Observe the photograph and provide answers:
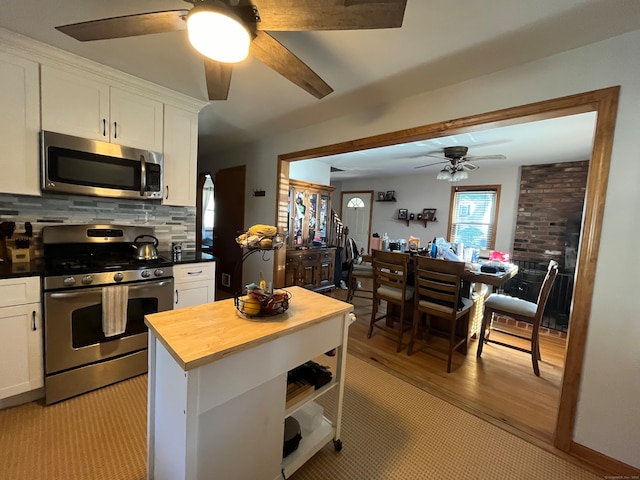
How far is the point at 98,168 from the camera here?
220 cm

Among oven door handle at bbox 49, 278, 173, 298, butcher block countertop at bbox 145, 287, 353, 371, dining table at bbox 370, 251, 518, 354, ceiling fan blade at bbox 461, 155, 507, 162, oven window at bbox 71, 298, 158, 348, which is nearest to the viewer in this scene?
butcher block countertop at bbox 145, 287, 353, 371

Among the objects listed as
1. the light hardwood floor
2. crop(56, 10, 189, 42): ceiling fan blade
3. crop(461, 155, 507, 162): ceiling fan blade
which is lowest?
the light hardwood floor

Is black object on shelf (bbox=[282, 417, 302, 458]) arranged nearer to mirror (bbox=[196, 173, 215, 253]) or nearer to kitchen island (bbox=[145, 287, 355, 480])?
kitchen island (bbox=[145, 287, 355, 480])

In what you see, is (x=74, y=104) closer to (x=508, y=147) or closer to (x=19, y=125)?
(x=19, y=125)

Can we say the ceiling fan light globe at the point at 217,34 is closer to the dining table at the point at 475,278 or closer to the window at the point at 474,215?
the dining table at the point at 475,278

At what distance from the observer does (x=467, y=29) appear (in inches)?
59.5

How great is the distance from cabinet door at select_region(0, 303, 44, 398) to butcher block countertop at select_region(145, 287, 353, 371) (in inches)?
49.8

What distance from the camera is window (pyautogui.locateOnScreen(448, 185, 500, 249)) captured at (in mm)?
4895

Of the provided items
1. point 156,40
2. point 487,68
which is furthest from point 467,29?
point 156,40

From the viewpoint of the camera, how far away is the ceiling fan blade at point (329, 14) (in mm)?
1004

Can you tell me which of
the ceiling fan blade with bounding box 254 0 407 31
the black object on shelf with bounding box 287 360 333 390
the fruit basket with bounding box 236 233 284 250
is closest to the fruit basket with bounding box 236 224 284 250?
the fruit basket with bounding box 236 233 284 250

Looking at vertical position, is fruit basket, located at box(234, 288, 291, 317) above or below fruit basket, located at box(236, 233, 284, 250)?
below

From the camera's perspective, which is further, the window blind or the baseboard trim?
the window blind

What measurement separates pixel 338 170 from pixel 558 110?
4.34 m
